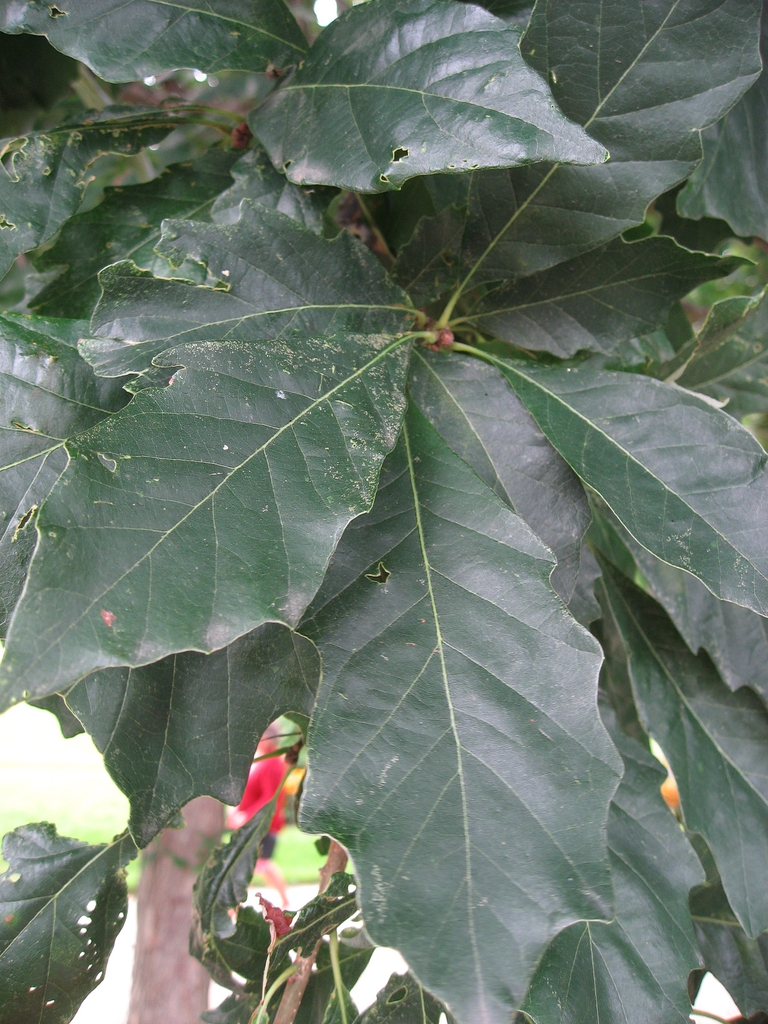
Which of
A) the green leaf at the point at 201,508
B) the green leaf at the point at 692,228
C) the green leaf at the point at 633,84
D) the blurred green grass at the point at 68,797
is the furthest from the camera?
the blurred green grass at the point at 68,797

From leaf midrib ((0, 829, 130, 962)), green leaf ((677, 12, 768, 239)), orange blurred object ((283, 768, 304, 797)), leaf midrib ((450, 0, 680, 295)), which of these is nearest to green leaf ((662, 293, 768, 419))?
Result: green leaf ((677, 12, 768, 239))

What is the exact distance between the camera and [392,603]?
56 cm

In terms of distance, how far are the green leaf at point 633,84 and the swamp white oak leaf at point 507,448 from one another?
0.54ft

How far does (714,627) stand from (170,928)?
2.51 m

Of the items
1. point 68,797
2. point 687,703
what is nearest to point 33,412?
point 687,703

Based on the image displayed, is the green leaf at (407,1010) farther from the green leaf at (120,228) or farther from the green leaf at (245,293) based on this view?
the green leaf at (120,228)

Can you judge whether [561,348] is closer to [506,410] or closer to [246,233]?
[506,410]

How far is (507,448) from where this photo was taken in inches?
27.3

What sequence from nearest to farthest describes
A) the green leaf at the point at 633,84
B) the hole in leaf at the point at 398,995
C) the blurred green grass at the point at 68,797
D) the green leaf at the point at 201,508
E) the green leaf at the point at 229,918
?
the green leaf at the point at 201,508
the green leaf at the point at 633,84
the hole in leaf at the point at 398,995
the green leaf at the point at 229,918
the blurred green grass at the point at 68,797

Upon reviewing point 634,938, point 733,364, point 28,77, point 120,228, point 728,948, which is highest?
point 28,77

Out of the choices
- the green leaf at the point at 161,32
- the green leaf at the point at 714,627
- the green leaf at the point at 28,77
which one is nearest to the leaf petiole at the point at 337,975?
the green leaf at the point at 714,627

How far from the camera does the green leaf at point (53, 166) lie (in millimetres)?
727

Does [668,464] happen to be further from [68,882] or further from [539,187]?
[68,882]

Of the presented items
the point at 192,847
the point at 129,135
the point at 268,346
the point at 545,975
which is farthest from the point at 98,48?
the point at 192,847
